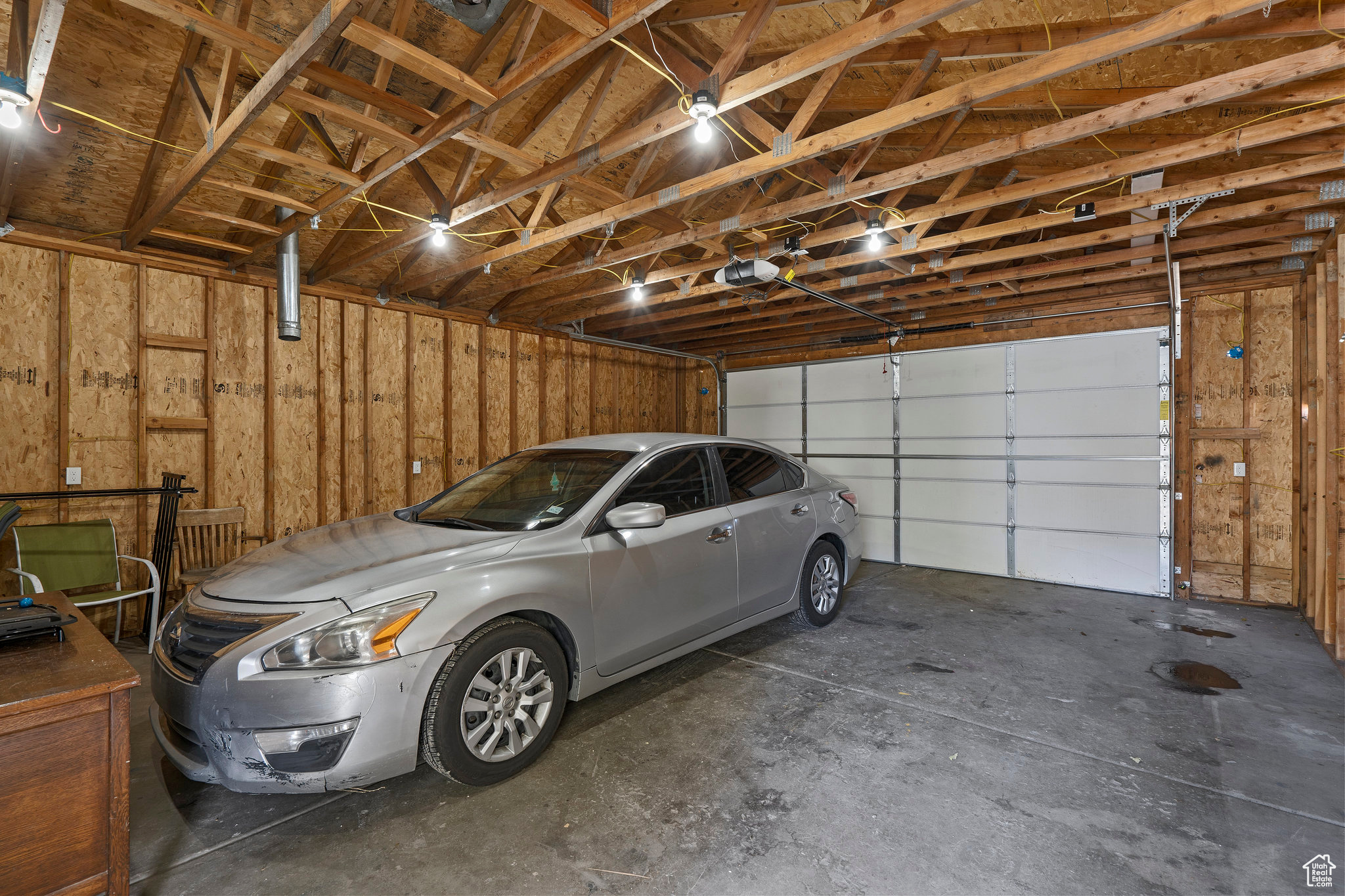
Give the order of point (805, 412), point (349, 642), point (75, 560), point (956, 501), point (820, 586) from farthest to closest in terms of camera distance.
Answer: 1. point (805, 412)
2. point (956, 501)
3. point (820, 586)
4. point (75, 560)
5. point (349, 642)

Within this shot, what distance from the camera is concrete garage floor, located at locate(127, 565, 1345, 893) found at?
1938 mm

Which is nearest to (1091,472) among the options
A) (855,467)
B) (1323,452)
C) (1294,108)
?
(1323,452)

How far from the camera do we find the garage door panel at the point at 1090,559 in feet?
19.2

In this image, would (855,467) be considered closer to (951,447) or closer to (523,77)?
(951,447)

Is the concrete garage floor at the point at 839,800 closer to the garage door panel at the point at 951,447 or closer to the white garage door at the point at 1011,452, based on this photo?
the white garage door at the point at 1011,452

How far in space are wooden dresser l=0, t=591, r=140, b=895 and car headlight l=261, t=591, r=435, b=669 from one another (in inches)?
17.6

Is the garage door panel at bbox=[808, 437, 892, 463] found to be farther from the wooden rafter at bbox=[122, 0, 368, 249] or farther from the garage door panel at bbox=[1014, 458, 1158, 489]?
the wooden rafter at bbox=[122, 0, 368, 249]

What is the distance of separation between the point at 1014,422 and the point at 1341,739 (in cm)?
418

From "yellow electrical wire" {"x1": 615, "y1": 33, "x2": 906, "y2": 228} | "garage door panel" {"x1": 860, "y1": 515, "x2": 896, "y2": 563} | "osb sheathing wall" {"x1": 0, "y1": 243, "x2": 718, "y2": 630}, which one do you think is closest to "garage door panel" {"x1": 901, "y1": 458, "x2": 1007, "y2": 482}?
"garage door panel" {"x1": 860, "y1": 515, "x2": 896, "y2": 563}

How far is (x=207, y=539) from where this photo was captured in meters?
4.88

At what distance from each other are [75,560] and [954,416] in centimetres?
835

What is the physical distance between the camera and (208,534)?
4887 millimetres

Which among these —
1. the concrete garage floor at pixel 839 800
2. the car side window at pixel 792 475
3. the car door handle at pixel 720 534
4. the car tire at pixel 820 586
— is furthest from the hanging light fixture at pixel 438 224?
the car tire at pixel 820 586

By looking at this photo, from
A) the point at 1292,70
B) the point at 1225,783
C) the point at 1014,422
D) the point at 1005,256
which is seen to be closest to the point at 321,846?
the point at 1225,783
